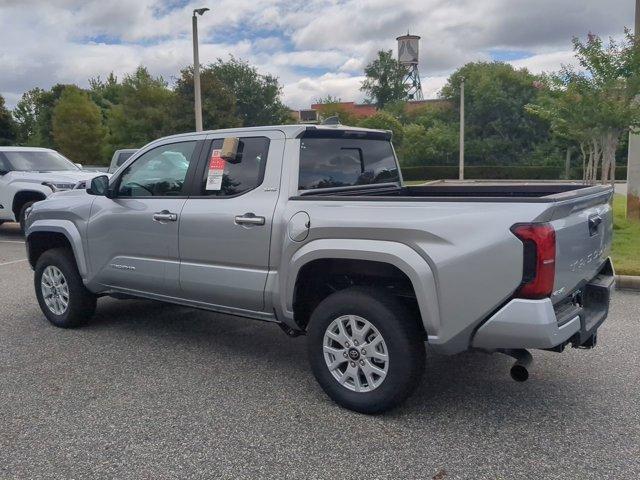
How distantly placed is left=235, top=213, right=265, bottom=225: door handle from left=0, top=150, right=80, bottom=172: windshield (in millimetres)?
9720

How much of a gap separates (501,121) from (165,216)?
47.1 meters

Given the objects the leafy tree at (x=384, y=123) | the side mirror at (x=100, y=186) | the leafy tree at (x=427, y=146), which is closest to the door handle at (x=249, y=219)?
the side mirror at (x=100, y=186)

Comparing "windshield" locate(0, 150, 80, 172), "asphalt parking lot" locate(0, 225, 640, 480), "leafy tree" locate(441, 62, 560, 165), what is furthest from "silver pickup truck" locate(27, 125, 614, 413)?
"leafy tree" locate(441, 62, 560, 165)

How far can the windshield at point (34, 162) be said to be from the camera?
12.6 metres

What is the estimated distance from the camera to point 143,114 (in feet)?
119

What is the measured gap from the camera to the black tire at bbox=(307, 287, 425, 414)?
3.73 metres

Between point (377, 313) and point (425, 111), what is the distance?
5429cm

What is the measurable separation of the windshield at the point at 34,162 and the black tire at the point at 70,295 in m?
7.44

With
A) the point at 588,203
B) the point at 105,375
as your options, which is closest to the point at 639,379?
the point at 588,203

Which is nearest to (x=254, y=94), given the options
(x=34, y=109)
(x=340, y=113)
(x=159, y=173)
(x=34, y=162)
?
(x=340, y=113)

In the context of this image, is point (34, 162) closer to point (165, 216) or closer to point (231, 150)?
point (165, 216)

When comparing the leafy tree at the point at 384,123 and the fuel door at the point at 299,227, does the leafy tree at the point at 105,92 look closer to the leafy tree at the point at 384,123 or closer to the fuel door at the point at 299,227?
the leafy tree at the point at 384,123

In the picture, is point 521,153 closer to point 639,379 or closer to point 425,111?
point 425,111

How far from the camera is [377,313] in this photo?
12.4ft
